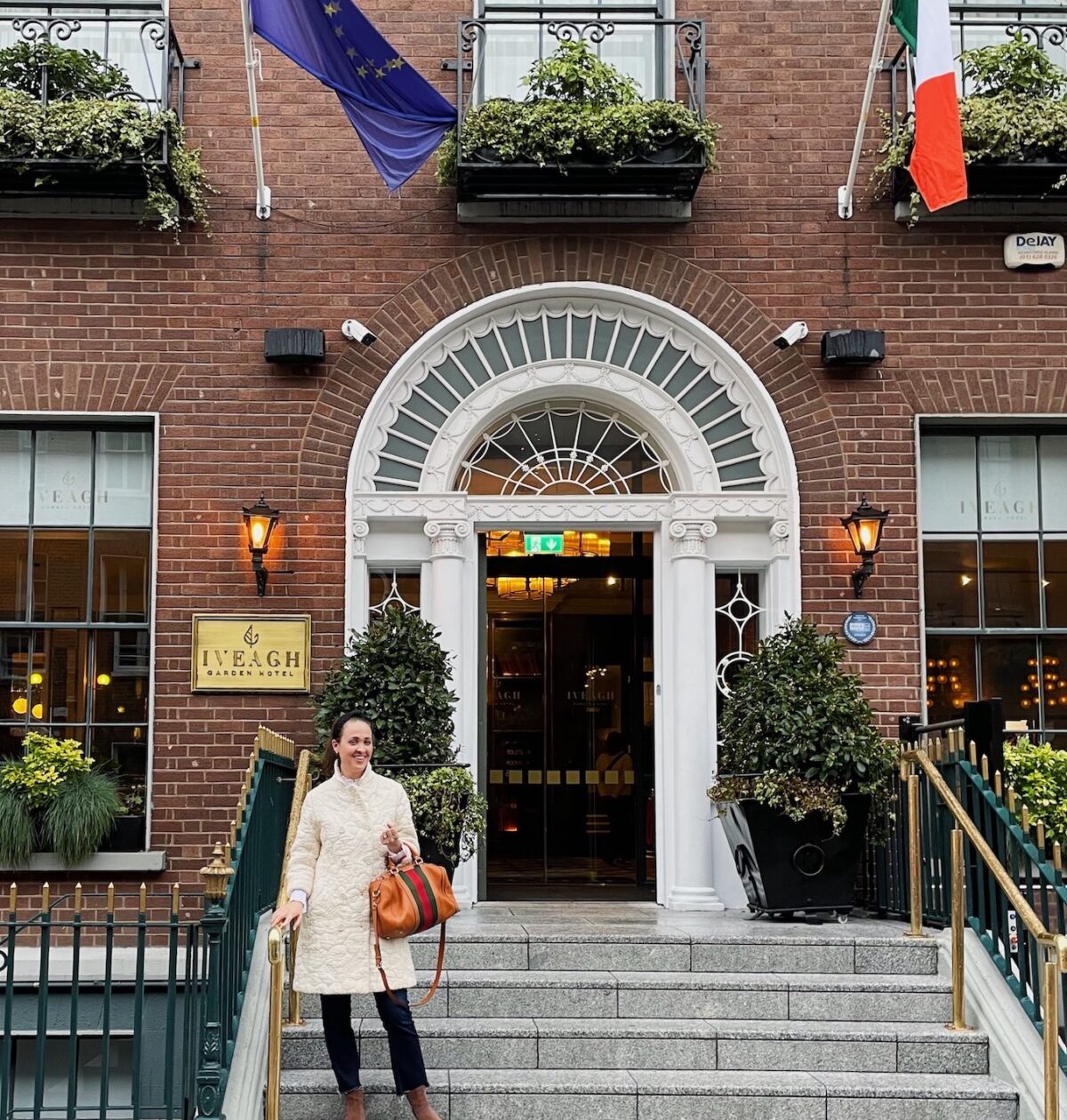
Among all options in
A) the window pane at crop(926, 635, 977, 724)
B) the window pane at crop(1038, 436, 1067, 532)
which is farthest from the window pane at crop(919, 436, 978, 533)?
the window pane at crop(926, 635, 977, 724)

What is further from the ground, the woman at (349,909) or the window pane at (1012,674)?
the window pane at (1012,674)

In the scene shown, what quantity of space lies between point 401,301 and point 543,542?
197cm

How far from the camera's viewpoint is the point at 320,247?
10.3m

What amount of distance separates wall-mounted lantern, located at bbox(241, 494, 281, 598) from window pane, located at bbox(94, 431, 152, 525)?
2.67 feet

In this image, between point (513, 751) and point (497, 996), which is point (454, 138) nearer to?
point (513, 751)

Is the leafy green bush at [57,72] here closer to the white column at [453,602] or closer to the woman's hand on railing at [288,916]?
the white column at [453,602]

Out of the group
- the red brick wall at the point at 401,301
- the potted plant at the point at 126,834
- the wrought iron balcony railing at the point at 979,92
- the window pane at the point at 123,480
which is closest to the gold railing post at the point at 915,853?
the red brick wall at the point at 401,301

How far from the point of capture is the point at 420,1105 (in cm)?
631

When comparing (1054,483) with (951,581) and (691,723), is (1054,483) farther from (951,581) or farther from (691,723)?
(691,723)

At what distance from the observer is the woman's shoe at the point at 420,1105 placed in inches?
248

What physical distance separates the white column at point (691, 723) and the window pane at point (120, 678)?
3493 millimetres

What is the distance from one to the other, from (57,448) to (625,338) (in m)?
3.91

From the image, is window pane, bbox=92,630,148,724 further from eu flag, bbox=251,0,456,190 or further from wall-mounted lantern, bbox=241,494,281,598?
eu flag, bbox=251,0,456,190

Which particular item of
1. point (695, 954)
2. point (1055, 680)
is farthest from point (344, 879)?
point (1055, 680)
